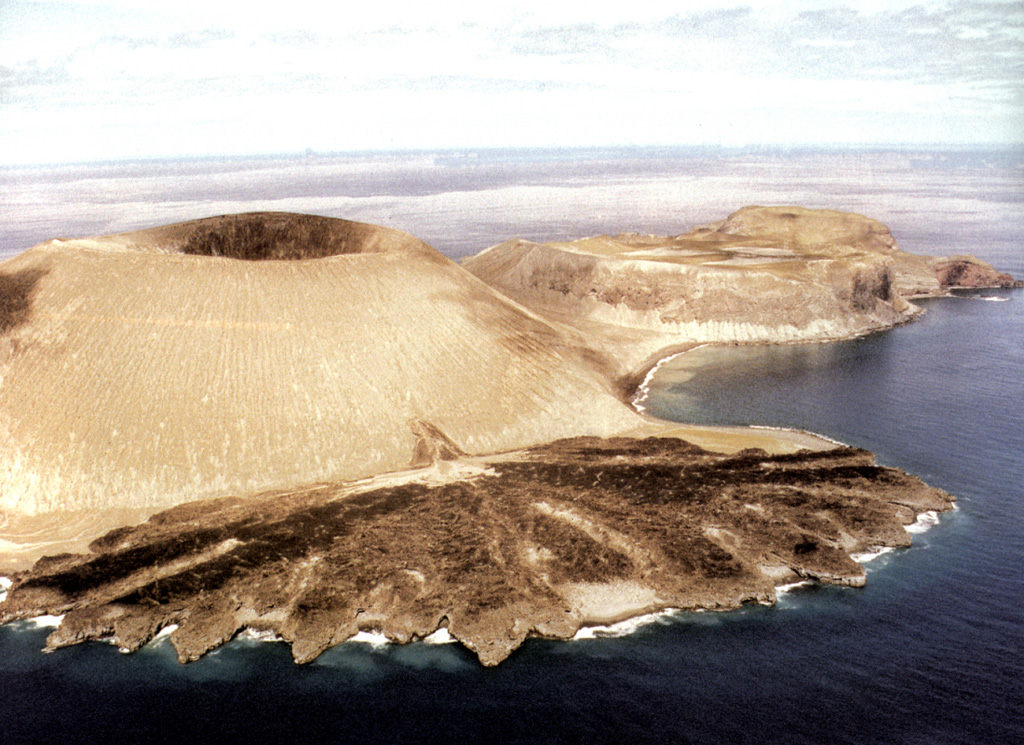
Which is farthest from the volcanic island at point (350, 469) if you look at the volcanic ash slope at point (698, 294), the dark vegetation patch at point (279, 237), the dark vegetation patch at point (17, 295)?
the volcanic ash slope at point (698, 294)

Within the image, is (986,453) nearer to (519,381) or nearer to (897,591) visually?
(897,591)

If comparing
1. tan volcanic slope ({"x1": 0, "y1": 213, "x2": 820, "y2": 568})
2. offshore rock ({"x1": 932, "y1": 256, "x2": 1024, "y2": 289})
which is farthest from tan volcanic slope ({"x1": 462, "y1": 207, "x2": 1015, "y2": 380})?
offshore rock ({"x1": 932, "y1": 256, "x2": 1024, "y2": 289})

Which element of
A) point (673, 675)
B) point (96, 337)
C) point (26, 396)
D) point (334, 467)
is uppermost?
point (96, 337)

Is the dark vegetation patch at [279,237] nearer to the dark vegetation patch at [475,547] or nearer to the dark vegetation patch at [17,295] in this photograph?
the dark vegetation patch at [17,295]

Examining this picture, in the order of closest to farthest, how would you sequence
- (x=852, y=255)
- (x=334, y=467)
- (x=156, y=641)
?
(x=156, y=641) → (x=334, y=467) → (x=852, y=255)

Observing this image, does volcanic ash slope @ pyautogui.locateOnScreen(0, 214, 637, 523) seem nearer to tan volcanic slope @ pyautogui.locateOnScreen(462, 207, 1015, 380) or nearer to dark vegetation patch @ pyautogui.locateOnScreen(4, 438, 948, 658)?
dark vegetation patch @ pyautogui.locateOnScreen(4, 438, 948, 658)

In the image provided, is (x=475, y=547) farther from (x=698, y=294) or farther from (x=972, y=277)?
(x=972, y=277)

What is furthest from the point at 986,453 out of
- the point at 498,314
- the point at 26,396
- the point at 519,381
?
the point at 26,396
